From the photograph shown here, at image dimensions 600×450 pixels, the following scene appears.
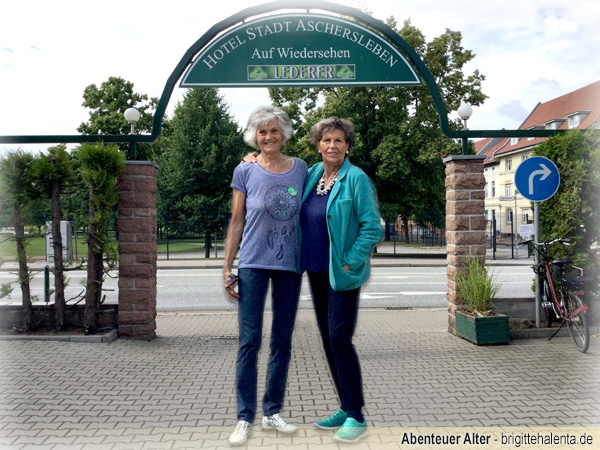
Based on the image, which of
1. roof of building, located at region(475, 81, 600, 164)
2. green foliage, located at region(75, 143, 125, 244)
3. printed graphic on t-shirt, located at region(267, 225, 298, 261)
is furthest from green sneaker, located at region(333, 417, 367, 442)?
roof of building, located at region(475, 81, 600, 164)

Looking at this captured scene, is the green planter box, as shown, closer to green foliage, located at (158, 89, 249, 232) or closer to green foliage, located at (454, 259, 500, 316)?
green foliage, located at (454, 259, 500, 316)

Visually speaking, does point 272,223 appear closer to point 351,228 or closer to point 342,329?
point 351,228

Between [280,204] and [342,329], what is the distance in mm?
910

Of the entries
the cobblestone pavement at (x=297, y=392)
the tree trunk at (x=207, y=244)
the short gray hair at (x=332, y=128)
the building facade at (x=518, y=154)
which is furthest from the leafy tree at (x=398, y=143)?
the short gray hair at (x=332, y=128)

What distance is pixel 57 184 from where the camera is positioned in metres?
6.65

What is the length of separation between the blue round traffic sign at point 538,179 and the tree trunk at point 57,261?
568 cm

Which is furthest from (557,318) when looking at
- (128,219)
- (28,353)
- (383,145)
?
(383,145)

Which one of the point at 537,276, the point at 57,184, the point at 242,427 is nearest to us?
the point at 242,427

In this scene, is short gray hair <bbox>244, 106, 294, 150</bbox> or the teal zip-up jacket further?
short gray hair <bbox>244, 106, 294, 150</bbox>

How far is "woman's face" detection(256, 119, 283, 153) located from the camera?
373 centimetres

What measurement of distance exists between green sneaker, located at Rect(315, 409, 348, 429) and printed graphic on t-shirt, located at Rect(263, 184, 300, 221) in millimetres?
1402

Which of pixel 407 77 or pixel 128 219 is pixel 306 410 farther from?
pixel 407 77

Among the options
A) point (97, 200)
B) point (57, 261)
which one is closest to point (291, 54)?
point (97, 200)

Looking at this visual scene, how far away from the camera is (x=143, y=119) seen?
3869cm
